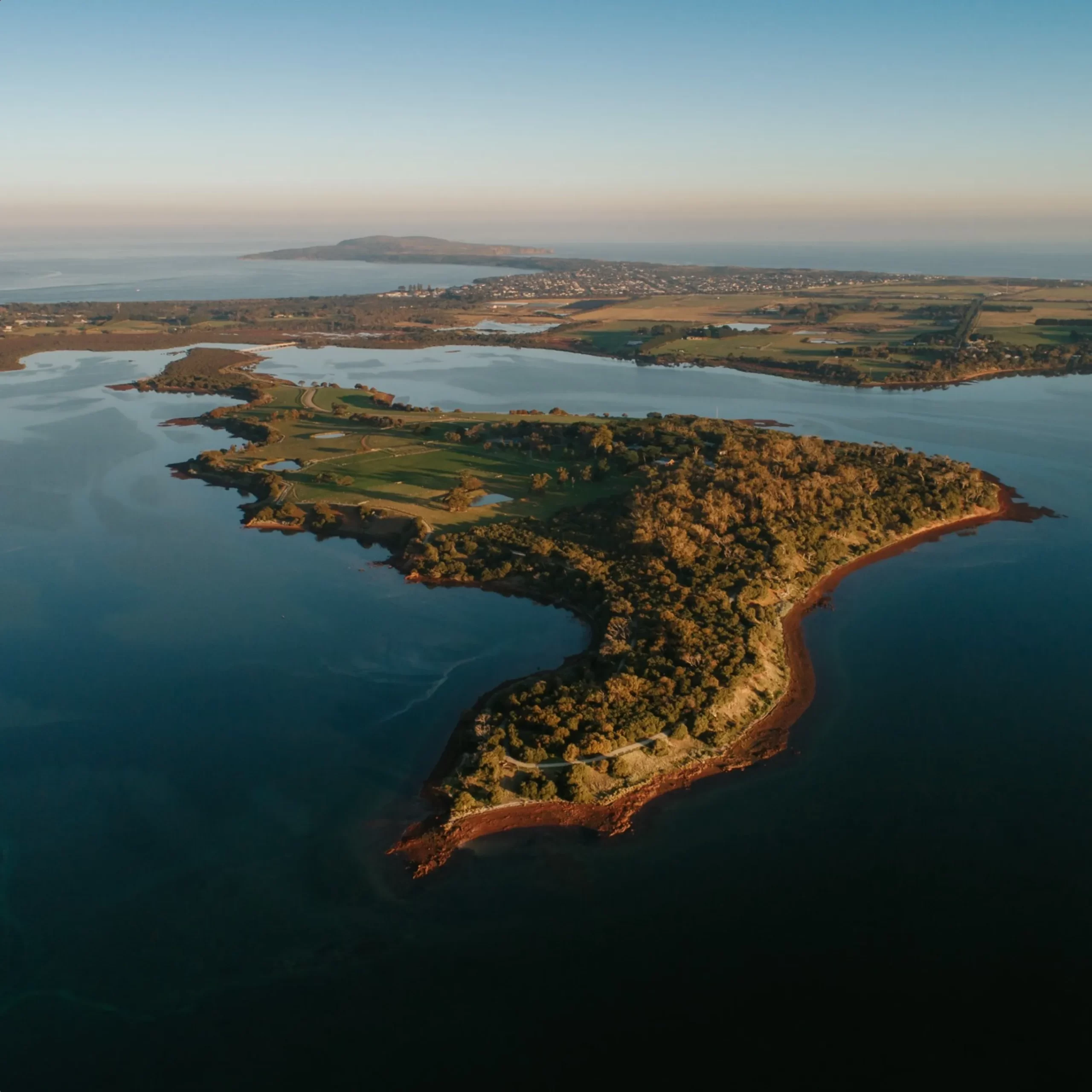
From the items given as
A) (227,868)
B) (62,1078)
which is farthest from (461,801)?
(62,1078)

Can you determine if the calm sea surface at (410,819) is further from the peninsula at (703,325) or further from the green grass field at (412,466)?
the peninsula at (703,325)

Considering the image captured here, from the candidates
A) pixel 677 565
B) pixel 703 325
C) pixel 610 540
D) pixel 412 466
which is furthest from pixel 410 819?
pixel 703 325

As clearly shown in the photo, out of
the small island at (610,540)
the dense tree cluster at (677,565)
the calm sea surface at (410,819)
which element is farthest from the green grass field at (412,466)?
the calm sea surface at (410,819)

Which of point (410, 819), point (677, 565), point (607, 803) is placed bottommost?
point (410, 819)

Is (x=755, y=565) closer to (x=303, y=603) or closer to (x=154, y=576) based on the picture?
(x=303, y=603)

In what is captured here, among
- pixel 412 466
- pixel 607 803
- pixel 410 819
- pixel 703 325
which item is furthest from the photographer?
pixel 703 325

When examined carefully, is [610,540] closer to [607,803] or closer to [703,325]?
[607,803]
